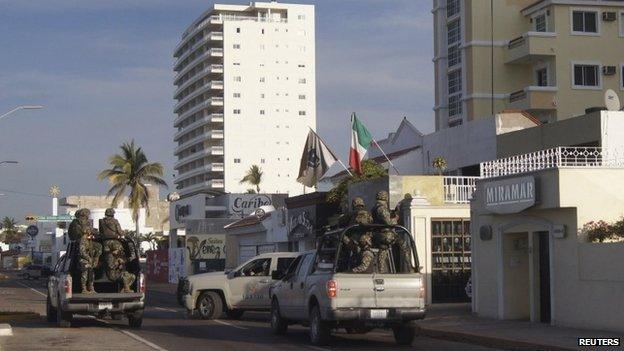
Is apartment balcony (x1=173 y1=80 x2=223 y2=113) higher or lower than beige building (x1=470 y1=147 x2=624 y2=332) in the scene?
higher

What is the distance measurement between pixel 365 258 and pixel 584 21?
141 ft

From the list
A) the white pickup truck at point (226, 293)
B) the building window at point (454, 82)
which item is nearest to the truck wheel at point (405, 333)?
the white pickup truck at point (226, 293)

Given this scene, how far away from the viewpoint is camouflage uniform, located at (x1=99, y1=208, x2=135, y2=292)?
2372cm

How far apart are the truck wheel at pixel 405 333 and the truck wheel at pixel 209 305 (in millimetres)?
8657

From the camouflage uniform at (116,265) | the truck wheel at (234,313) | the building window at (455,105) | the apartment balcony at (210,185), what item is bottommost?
the truck wheel at (234,313)

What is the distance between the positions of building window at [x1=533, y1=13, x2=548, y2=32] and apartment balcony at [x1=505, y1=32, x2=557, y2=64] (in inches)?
55.3

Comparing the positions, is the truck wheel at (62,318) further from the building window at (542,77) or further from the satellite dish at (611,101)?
the building window at (542,77)

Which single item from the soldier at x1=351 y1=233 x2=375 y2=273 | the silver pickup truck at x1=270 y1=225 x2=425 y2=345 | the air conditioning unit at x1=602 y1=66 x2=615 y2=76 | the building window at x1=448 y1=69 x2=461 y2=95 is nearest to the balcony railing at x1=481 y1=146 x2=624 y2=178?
the silver pickup truck at x1=270 y1=225 x2=425 y2=345

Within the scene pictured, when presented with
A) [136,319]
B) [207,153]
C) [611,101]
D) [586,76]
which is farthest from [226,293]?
[207,153]

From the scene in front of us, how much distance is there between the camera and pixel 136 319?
23906 mm

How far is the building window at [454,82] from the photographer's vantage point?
65125 millimetres

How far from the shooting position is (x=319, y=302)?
1897 cm

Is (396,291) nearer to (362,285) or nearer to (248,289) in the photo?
(362,285)

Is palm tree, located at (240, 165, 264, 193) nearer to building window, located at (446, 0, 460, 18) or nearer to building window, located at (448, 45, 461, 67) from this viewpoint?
building window, located at (448, 45, 461, 67)
